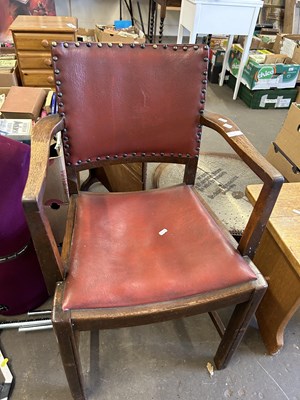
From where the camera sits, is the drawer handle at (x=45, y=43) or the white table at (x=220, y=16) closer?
the drawer handle at (x=45, y=43)

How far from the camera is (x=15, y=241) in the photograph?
3.00 ft

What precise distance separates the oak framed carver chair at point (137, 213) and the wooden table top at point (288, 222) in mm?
167

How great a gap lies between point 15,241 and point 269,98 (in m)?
2.56

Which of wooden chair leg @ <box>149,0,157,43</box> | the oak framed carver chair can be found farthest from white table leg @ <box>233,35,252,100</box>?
the oak framed carver chair

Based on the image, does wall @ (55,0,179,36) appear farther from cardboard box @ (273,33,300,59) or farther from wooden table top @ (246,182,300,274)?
wooden table top @ (246,182,300,274)

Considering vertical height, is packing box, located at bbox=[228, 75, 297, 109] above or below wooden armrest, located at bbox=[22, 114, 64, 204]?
below

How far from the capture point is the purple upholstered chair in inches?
33.8

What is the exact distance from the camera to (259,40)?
10.5 ft

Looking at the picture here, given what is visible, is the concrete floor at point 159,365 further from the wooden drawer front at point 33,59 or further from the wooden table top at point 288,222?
the wooden drawer front at point 33,59

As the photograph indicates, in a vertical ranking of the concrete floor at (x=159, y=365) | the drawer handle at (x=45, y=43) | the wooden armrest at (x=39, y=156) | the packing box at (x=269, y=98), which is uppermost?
the wooden armrest at (x=39, y=156)

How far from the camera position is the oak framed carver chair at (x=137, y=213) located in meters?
0.67

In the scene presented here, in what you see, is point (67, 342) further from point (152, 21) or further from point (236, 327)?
point (152, 21)

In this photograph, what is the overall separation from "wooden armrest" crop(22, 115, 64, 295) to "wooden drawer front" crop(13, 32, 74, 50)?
1.22 meters


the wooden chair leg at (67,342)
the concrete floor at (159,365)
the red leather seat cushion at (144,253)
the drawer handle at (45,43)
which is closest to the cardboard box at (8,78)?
the drawer handle at (45,43)
